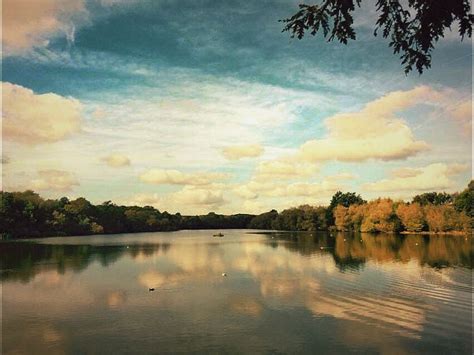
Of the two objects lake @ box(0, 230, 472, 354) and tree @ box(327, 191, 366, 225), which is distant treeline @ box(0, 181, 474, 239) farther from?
lake @ box(0, 230, 472, 354)

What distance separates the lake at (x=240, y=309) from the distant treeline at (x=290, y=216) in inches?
2334

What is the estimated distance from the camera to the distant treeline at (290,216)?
303 ft

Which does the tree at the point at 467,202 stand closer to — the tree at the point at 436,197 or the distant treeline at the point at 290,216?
the distant treeline at the point at 290,216

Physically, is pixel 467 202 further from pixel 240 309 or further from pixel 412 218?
pixel 240 309

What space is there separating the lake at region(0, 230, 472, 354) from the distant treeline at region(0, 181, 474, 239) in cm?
5928

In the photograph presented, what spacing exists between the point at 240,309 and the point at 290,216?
5632 inches

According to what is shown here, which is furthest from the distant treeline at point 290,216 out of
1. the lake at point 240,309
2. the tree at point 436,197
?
the lake at point 240,309

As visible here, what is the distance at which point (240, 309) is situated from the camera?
71.9ft

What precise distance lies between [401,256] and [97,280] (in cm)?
3328

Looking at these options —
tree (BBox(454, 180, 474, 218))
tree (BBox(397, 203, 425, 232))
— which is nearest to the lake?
tree (BBox(454, 180, 474, 218))

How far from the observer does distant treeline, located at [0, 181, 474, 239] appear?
92438 millimetres

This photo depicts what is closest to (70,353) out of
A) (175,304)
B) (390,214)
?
(175,304)

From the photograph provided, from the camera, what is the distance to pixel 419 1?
9.14 meters

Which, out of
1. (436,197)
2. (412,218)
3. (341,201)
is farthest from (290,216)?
(412,218)
